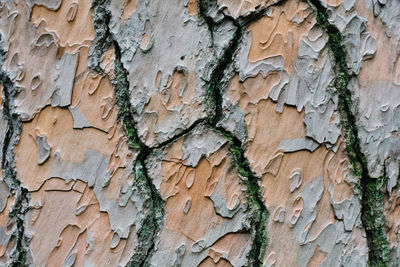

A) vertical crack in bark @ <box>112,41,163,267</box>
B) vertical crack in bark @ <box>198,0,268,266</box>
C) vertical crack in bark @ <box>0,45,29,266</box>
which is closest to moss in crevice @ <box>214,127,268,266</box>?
vertical crack in bark @ <box>198,0,268,266</box>

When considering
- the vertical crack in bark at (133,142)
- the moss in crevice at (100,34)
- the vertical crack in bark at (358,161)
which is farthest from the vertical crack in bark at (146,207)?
the vertical crack in bark at (358,161)

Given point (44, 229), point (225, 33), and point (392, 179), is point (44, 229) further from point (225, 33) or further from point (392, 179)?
point (392, 179)

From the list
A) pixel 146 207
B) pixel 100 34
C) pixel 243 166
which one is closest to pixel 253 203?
pixel 243 166

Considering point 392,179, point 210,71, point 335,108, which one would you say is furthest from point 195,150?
point 392,179

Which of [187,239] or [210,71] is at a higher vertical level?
[210,71]

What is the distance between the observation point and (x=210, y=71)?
0.80m

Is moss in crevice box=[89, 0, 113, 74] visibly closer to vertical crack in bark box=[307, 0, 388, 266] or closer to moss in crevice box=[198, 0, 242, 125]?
moss in crevice box=[198, 0, 242, 125]

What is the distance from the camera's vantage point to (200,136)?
800 mm

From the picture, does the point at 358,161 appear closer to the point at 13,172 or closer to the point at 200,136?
the point at 200,136

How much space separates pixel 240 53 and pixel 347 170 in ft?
0.86

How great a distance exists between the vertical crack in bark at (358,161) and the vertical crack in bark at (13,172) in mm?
525

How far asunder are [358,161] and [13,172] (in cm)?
58

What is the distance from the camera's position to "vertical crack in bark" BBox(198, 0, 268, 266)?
794 millimetres

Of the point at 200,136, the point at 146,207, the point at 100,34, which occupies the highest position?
the point at 100,34
